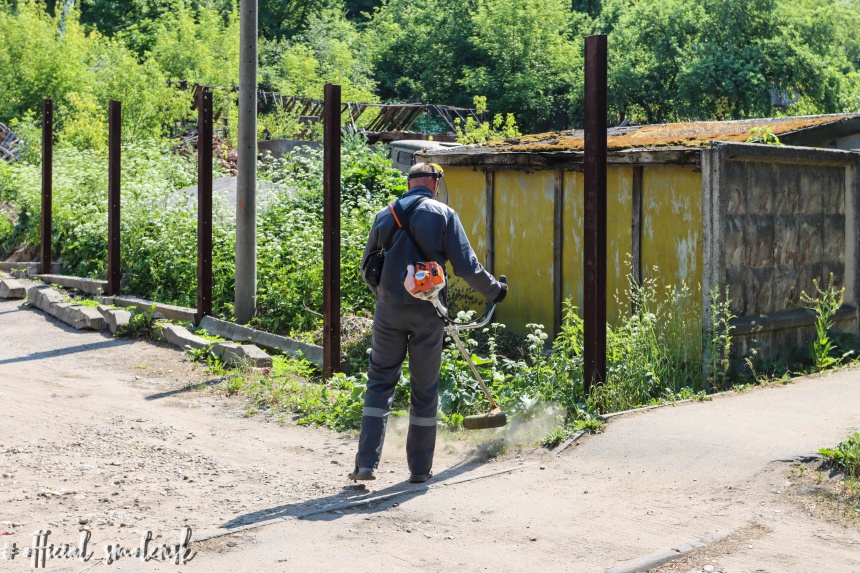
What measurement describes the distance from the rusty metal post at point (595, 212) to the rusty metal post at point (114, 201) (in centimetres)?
890

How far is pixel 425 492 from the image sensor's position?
19.3 ft

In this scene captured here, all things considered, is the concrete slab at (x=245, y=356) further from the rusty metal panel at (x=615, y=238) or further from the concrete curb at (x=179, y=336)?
the rusty metal panel at (x=615, y=238)

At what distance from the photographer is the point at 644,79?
123 ft

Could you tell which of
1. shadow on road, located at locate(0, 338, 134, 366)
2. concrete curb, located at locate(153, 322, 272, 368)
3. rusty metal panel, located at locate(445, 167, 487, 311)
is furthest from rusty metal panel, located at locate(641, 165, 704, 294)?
shadow on road, located at locate(0, 338, 134, 366)

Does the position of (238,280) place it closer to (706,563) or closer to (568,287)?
(568,287)

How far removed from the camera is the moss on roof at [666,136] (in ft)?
32.6

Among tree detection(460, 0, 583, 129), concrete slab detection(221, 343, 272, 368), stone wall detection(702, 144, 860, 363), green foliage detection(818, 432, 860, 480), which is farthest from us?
tree detection(460, 0, 583, 129)

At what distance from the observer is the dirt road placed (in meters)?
4.83

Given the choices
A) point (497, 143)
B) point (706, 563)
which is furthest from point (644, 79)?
point (706, 563)

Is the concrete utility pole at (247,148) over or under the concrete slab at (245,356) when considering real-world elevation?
over

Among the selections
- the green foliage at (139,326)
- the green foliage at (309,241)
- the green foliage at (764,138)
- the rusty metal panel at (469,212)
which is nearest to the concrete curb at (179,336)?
the green foliage at (139,326)

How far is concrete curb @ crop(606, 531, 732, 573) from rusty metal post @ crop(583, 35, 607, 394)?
2516 mm

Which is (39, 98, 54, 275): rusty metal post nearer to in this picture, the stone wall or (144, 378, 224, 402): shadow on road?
(144, 378, 224, 402): shadow on road

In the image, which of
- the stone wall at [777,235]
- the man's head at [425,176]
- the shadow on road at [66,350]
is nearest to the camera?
the man's head at [425,176]
